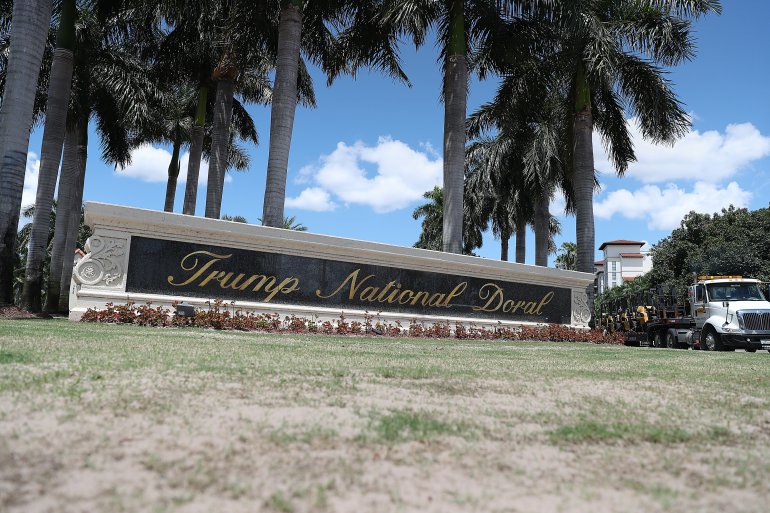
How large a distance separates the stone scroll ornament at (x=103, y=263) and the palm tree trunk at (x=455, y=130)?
967 centimetres

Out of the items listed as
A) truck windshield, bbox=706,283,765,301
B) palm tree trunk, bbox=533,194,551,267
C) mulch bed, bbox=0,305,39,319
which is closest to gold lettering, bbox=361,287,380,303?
mulch bed, bbox=0,305,39,319

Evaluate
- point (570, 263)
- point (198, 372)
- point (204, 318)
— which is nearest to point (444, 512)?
point (198, 372)

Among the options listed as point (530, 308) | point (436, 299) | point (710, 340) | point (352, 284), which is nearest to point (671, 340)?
point (710, 340)

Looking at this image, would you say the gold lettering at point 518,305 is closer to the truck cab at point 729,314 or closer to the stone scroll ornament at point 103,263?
the truck cab at point 729,314

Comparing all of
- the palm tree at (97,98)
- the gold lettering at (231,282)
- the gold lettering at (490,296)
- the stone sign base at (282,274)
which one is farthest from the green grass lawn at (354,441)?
the palm tree at (97,98)

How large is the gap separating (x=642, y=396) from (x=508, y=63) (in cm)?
1771

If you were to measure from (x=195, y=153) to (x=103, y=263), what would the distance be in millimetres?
14829

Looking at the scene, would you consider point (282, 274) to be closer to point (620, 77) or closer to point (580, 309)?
point (580, 309)

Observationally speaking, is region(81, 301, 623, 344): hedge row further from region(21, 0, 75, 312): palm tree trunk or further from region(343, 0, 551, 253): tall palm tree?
region(21, 0, 75, 312): palm tree trunk

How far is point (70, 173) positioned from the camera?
79.3ft

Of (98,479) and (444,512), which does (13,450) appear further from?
(444,512)

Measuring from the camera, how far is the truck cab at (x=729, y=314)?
1897 cm

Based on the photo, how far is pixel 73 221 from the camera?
2586 cm

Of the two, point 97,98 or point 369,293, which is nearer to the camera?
point 369,293
